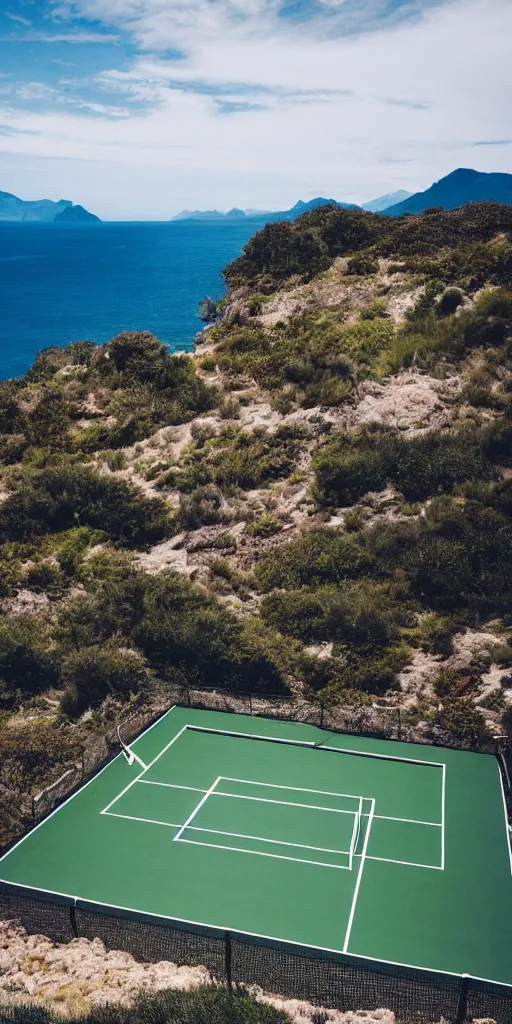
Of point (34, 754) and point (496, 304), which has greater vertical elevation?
point (496, 304)

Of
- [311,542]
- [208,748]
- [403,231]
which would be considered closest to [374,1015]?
[208,748]

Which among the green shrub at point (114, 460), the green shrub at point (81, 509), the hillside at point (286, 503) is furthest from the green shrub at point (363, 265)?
the green shrub at point (81, 509)

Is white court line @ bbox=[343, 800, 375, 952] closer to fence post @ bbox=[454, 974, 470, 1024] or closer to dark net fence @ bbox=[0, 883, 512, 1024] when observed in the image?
dark net fence @ bbox=[0, 883, 512, 1024]

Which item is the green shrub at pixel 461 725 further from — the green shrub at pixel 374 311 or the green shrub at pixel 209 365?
the green shrub at pixel 374 311

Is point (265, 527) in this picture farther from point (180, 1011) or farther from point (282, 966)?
point (180, 1011)

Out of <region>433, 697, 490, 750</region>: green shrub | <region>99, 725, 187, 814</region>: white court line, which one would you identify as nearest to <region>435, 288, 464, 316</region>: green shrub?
<region>433, 697, 490, 750</region>: green shrub

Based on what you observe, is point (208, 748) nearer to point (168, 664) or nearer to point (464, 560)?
point (168, 664)

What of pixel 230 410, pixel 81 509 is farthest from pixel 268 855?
pixel 230 410
